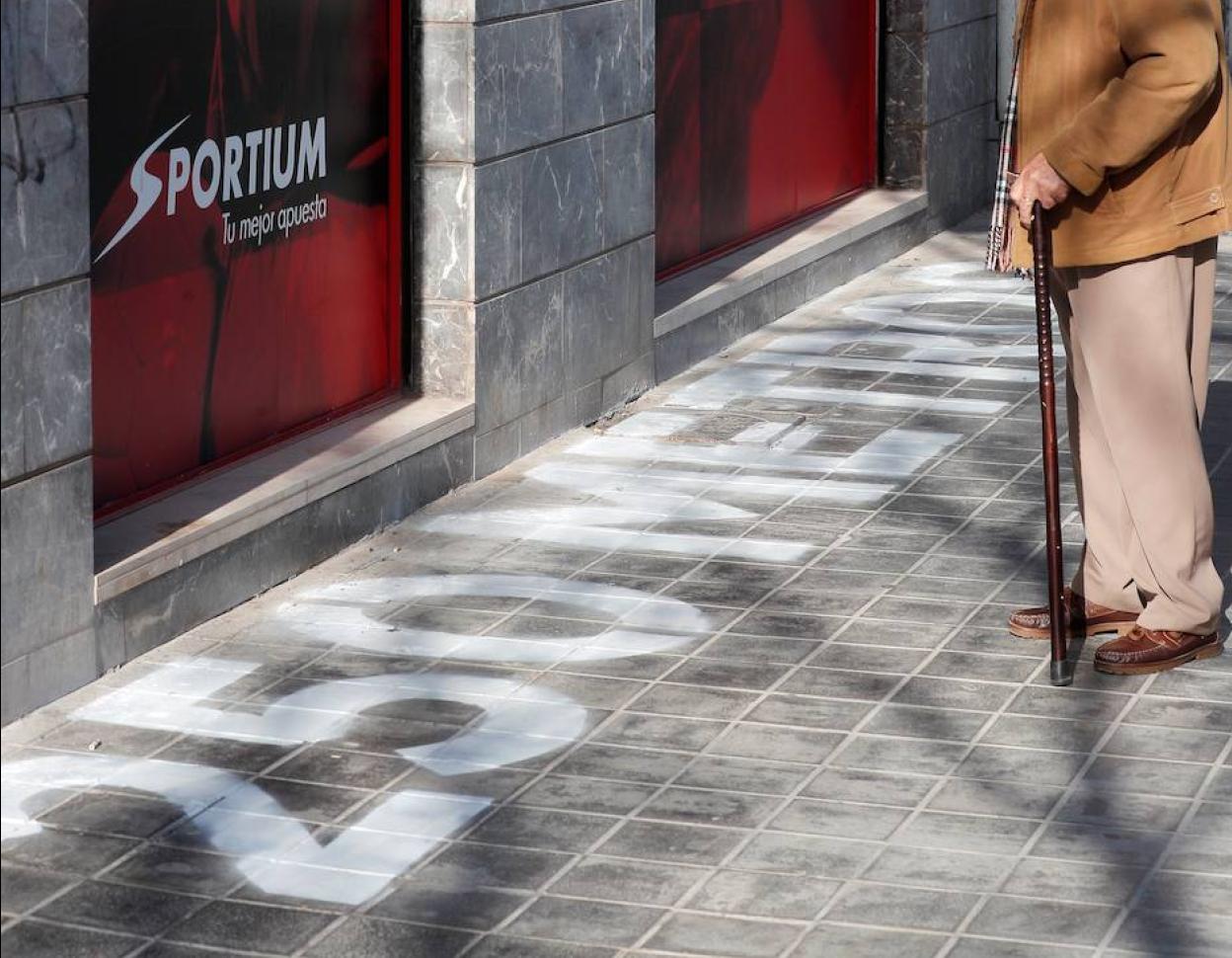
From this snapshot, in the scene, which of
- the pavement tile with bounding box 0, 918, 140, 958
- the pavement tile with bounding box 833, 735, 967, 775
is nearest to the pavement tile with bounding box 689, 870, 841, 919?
the pavement tile with bounding box 833, 735, 967, 775

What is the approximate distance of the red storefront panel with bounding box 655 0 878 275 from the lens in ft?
33.9

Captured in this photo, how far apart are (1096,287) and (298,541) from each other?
2402 millimetres

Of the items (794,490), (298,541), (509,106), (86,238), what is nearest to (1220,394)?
(794,490)

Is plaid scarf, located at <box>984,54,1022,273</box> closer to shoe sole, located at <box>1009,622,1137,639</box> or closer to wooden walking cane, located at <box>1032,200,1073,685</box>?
wooden walking cane, located at <box>1032,200,1073,685</box>

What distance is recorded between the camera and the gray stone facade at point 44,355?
18.7 ft

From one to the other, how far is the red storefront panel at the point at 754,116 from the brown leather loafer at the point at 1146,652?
169 inches

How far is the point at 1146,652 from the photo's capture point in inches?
245

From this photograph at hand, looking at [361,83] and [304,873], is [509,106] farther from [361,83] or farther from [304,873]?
[304,873]

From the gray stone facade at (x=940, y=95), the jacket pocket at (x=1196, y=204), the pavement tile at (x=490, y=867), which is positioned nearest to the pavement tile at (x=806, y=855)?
the pavement tile at (x=490, y=867)

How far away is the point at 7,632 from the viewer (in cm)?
577

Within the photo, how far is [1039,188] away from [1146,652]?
47.2 inches

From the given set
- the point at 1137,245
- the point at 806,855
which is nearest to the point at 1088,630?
the point at 1137,245

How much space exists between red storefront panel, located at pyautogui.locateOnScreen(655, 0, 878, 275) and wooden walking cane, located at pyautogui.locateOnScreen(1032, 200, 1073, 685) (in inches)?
162

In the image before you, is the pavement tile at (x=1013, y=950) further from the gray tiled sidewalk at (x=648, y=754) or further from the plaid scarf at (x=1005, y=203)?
the plaid scarf at (x=1005, y=203)
